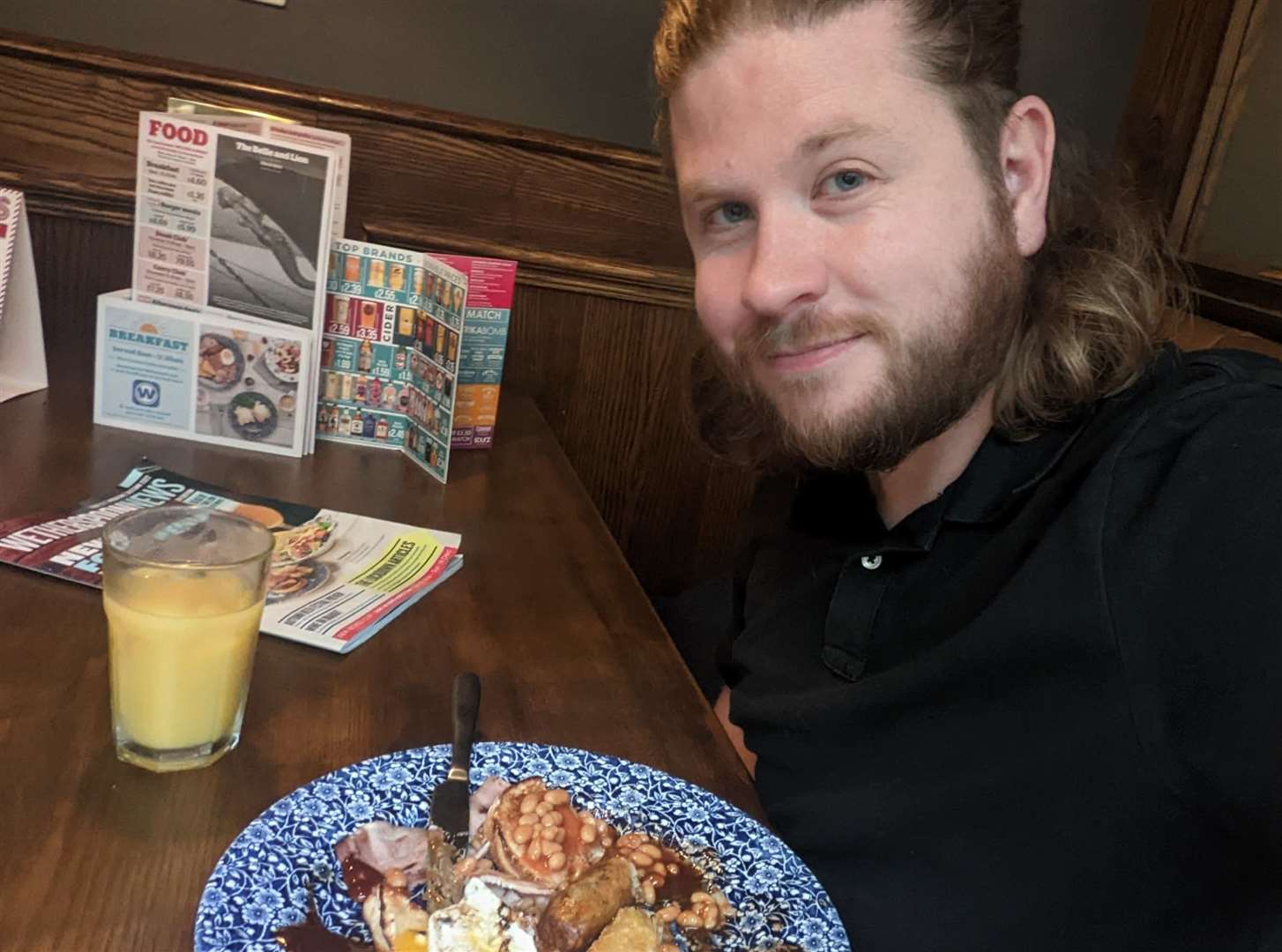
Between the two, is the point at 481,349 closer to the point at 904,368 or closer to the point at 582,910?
the point at 904,368

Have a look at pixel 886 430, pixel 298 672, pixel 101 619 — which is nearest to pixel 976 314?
pixel 886 430

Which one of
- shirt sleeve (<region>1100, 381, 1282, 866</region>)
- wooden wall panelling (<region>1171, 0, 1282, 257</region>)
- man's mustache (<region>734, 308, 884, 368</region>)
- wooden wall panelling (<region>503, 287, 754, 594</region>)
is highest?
wooden wall panelling (<region>1171, 0, 1282, 257</region>)

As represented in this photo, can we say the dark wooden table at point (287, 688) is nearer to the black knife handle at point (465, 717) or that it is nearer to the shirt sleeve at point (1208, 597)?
the black knife handle at point (465, 717)

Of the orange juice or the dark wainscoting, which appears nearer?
the orange juice

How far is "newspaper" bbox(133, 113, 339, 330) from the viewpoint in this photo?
1.40m

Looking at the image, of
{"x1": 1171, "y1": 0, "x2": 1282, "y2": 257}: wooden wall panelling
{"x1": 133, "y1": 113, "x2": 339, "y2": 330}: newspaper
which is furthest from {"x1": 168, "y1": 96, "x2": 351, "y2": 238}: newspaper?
{"x1": 1171, "y1": 0, "x2": 1282, "y2": 257}: wooden wall panelling

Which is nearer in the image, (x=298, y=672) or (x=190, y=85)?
(x=298, y=672)

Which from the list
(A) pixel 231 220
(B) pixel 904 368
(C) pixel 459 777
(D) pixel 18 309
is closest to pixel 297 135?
(A) pixel 231 220

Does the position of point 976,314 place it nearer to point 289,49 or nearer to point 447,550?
point 447,550

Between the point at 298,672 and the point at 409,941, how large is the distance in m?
0.32

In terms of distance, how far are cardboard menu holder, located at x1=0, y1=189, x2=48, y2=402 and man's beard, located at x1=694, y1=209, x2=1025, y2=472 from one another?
1.02 metres

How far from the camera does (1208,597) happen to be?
0.76 meters

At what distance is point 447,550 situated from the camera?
1.17 metres

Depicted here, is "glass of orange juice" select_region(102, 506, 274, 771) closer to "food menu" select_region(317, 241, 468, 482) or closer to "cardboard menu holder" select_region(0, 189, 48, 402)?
"food menu" select_region(317, 241, 468, 482)
